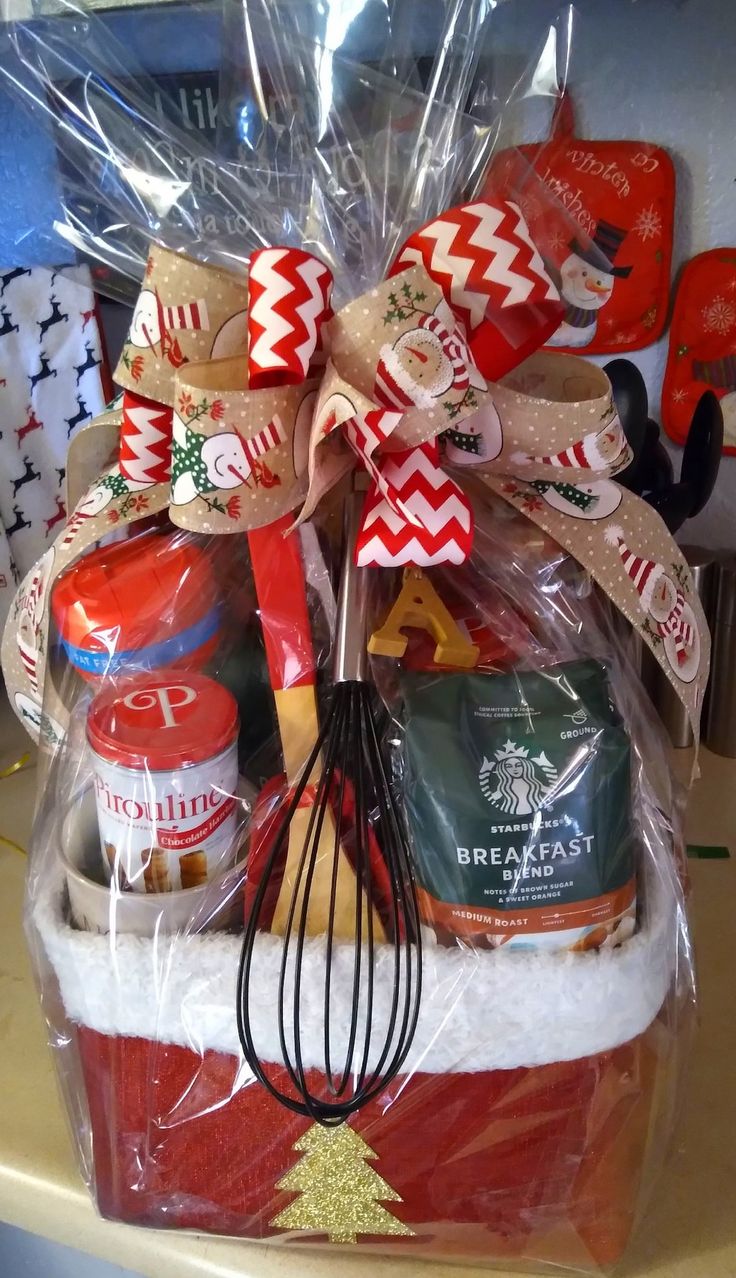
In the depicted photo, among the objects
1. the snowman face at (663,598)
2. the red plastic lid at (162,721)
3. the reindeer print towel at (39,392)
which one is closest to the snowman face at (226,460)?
the red plastic lid at (162,721)

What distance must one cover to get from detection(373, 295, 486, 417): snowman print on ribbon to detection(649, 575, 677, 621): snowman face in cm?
14

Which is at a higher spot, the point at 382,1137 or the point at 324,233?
the point at 324,233

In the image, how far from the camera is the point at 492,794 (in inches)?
15.1

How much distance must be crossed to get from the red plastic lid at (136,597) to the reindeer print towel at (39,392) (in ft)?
1.19

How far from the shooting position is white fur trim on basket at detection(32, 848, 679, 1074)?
381 mm

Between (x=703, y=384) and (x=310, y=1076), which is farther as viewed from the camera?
(x=703, y=384)

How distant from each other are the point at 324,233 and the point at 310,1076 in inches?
15.5

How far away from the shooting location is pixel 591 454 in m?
0.43

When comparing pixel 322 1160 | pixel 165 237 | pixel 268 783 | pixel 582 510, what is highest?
pixel 165 237

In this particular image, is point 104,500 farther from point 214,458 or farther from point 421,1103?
point 421,1103

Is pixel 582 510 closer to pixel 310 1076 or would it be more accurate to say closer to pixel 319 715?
pixel 319 715

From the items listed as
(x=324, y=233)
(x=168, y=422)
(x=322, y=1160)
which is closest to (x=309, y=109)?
(x=324, y=233)

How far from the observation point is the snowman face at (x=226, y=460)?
385mm

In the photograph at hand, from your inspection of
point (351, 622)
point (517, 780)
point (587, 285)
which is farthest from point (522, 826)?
point (587, 285)
